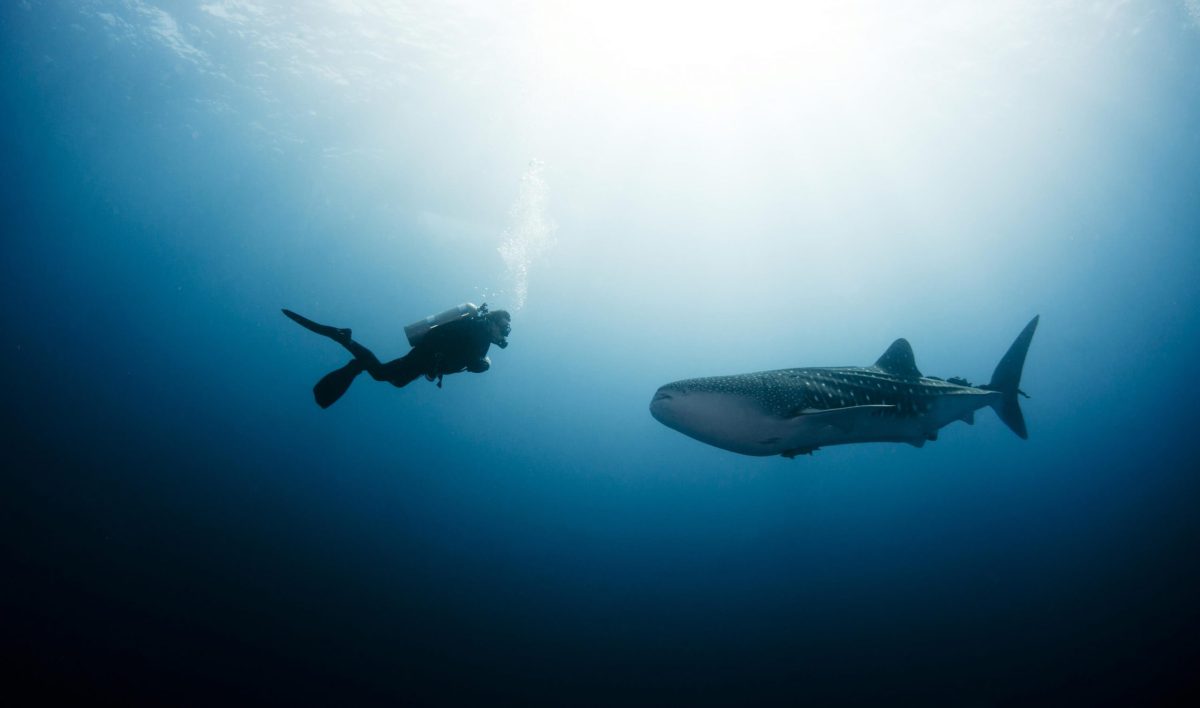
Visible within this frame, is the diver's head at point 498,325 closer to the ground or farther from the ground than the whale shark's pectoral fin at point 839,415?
farther from the ground

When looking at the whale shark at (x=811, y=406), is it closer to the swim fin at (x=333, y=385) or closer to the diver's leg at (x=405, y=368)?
the diver's leg at (x=405, y=368)

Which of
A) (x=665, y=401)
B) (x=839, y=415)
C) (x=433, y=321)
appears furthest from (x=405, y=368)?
(x=839, y=415)

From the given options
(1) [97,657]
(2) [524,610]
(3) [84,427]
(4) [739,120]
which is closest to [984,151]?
(4) [739,120]

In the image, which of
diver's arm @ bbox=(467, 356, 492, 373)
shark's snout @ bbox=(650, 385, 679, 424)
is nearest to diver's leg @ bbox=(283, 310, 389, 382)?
diver's arm @ bbox=(467, 356, 492, 373)

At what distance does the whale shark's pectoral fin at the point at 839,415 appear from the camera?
10.8ft

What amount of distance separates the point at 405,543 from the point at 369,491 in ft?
39.7

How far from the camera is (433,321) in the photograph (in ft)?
20.9

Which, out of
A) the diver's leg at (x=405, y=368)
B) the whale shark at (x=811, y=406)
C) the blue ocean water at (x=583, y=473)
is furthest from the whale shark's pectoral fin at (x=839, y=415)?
the blue ocean water at (x=583, y=473)

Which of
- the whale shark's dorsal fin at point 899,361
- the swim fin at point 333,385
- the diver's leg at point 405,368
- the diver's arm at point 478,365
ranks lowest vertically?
the whale shark's dorsal fin at point 899,361

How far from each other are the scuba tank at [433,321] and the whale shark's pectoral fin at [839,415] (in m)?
4.43

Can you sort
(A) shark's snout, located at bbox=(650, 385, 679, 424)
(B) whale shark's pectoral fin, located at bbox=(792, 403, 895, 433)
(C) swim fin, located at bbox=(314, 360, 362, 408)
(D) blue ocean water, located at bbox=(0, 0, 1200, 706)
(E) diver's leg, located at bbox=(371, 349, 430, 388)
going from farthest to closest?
(D) blue ocean water, located at bbox=(0, 0, 1200, 706) < (E) diver's leg, located at bbox=(371, 349, 430, 388) < (C) swim fin, located at bbox=(314, 360, 362, 408) < (B) whale shark's pectoral fin, located at bbox=(792, 403, 895, 433) < (A) shark's snout, located at bbox=(650, 385, 679, 424)

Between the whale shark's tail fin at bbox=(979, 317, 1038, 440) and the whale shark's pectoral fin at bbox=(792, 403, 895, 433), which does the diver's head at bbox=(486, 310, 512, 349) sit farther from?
the whale shark's tail fin at bbox=(979, 317, 1038, 440)

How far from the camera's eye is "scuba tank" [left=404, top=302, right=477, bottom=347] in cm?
620

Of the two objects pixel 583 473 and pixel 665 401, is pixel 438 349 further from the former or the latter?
pixel 583 473
